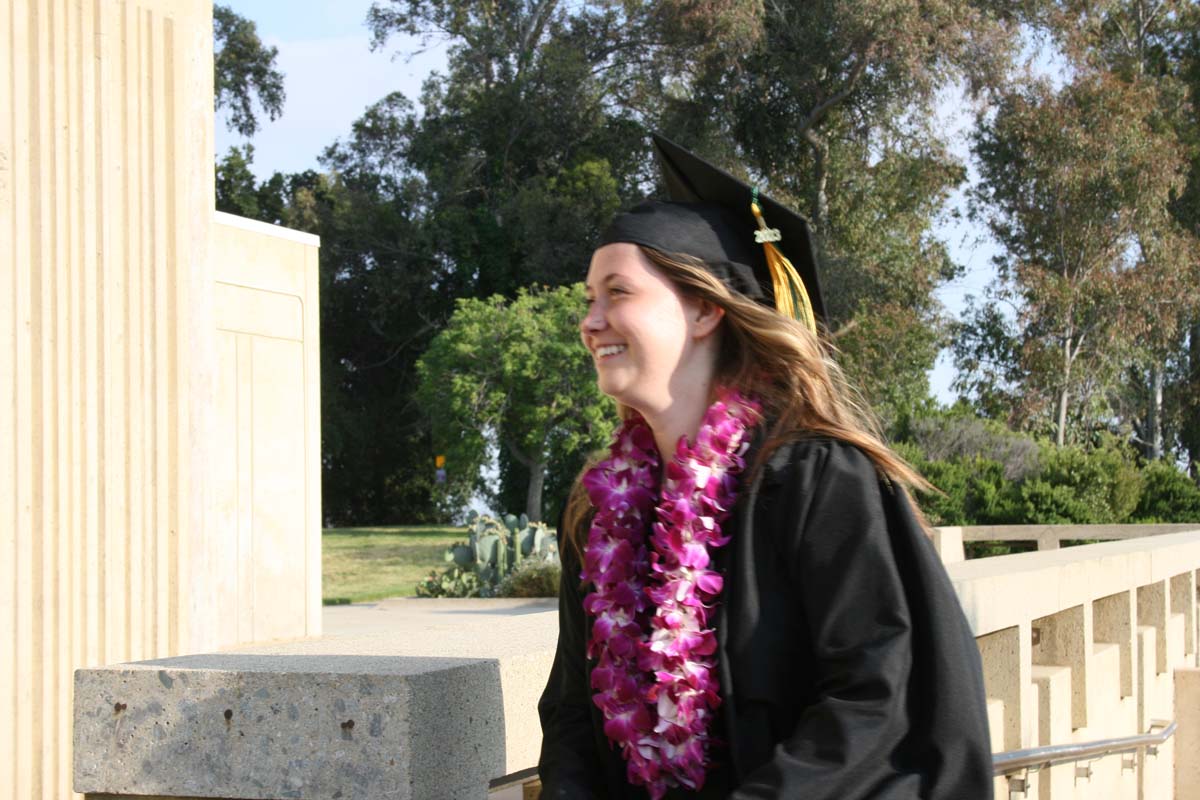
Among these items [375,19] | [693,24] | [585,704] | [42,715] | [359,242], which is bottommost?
[42,715]

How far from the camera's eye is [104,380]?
5.72m

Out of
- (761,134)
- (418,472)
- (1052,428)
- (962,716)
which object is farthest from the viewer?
(418,472)

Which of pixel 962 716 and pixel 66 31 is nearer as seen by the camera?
pixel 962 716

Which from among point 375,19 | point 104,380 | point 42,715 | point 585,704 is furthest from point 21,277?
point 375,19

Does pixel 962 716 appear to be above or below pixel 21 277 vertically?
below

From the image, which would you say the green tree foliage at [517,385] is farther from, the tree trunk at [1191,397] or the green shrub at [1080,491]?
the tree trunk at [1191,397]

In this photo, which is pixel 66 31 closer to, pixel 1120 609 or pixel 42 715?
pixel 42 715

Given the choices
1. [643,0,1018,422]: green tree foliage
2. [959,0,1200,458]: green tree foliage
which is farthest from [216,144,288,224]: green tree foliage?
[959,0,1200,458]: green tree foliage

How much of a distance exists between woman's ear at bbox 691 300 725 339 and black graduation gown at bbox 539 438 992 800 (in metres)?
0.26

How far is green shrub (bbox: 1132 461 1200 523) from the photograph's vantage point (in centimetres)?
2144

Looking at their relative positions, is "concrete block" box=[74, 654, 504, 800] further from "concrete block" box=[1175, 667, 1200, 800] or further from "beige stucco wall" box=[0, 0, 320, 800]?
"concrete block" box=[1175, 667, 1200, 800]

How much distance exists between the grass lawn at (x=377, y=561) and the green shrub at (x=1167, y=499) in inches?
439

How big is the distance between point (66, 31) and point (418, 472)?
3436cm

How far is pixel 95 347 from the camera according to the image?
5.68 metres
